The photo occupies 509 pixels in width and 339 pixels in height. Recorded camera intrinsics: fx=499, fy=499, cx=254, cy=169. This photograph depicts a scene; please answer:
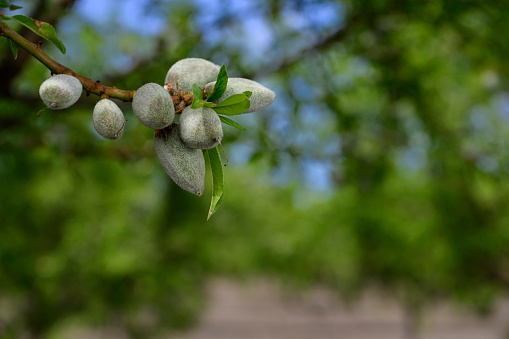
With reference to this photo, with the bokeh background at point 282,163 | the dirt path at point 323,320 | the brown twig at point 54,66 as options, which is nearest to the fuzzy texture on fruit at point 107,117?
the brown twig at point 54,66

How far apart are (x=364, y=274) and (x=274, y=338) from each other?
11015 millimetres

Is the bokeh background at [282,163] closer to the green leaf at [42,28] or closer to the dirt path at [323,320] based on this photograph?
the green leaf at [42,28]

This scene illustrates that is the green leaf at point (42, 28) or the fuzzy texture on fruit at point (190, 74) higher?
the green leaf at point (42, 28)

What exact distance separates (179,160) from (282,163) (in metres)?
2.05

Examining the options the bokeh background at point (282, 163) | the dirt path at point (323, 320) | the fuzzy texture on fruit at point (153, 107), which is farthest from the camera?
the dirt path at point (323, 320)

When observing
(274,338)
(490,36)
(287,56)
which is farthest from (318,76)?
(274,338)

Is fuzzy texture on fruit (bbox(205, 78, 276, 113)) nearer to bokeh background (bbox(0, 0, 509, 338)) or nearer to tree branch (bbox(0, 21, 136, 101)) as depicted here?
tree branch (bbox(0, 21, 136, 101))

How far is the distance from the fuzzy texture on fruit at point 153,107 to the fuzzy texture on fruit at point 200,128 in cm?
3

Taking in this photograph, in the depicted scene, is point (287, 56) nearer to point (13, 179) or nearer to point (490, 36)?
point (490, 36)

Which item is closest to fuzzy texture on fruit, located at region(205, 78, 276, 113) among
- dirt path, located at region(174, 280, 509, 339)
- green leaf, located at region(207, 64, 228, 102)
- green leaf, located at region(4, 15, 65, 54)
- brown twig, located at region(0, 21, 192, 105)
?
green leaf, located at region(207, 64, 228, 102)

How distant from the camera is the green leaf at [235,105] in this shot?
812mm

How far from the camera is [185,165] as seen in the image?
2.83 feet

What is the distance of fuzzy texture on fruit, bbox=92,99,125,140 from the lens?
0.81m

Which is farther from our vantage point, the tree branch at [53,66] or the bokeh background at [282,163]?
the bokeh background at [282,163]
